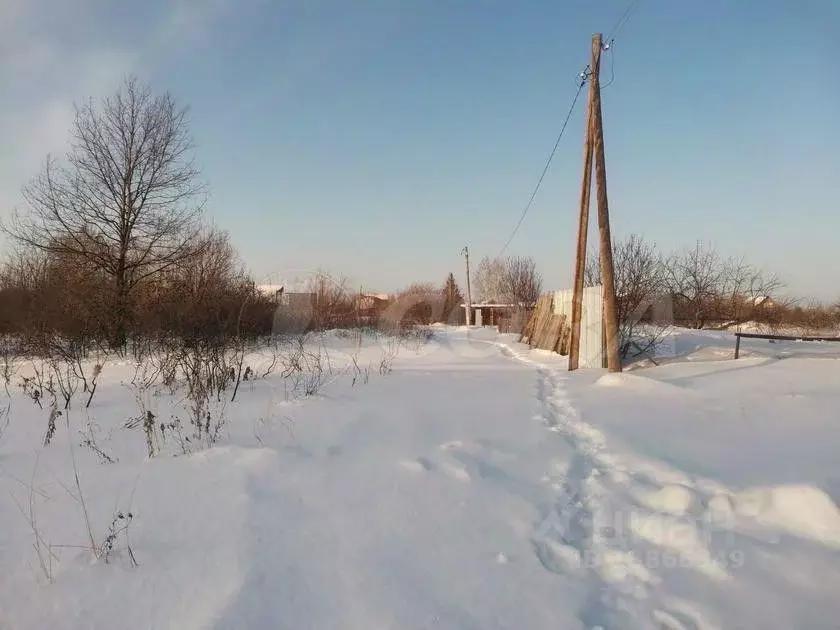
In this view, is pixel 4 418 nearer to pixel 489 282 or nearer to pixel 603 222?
pixel 603 222

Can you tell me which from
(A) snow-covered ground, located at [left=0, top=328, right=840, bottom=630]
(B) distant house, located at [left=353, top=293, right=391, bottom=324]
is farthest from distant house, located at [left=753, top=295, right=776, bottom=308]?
(A) snow-covered ground, located at [left=0, top=328, right=840, bottom=630]

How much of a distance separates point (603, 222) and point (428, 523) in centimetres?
748

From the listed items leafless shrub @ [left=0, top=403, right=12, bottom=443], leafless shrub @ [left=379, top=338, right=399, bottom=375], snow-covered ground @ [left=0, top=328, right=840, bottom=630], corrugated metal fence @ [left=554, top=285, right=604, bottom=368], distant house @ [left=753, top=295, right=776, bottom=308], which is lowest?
snow-covered ground @ [left=0, top=328, right=840, bottom=630]

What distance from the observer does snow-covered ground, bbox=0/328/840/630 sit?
6.14ft

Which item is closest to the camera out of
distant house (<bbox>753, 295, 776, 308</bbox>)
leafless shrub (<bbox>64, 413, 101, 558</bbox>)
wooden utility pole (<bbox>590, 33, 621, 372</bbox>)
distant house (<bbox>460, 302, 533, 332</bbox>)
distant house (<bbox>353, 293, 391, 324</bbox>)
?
leafless shrub (<bbox>64, 413, 101, 558</bbox>)

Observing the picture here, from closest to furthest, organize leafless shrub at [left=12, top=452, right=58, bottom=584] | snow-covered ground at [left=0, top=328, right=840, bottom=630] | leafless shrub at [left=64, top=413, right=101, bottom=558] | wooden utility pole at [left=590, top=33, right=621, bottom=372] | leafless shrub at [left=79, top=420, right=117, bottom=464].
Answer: snow-covered ground at [left=0, top=328, right=840, bottom=630] → leafless shrub at [left=12, top=452, right=58, bottom=584] → leafless shrub at [left=64, top=413, right=101, bottom=558] → leafless shrub at [left=79, top=420, right=117, bottom=464] → wooden utility pole at [left=590, top=33, right=621, bottom=372]

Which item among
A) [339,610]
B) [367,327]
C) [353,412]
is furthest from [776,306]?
[339,610]

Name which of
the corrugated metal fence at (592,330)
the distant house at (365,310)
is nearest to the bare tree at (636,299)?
the corrugated metal fence at (592,330)

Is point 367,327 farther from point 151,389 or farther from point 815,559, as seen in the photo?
point 815,559

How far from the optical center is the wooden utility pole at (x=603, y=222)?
861 cm

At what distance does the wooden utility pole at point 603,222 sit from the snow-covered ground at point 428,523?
369 centimetres

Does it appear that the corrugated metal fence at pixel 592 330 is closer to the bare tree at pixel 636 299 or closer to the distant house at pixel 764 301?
the bare tree at pixel 636 299

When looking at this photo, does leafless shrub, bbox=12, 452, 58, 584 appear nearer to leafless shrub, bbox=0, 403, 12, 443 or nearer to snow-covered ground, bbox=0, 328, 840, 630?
snow-covered ground, bbox=0, 328, 840, 630

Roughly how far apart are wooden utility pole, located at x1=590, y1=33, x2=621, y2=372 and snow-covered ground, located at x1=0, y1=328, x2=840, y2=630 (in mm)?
3686
